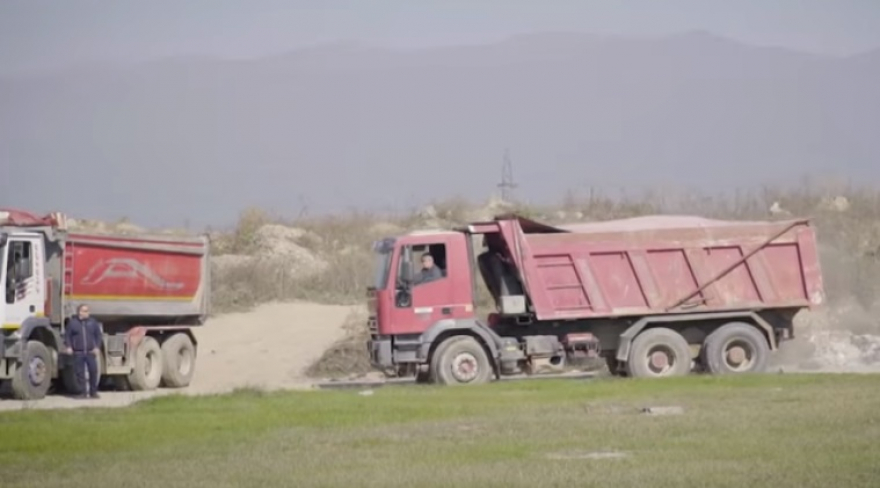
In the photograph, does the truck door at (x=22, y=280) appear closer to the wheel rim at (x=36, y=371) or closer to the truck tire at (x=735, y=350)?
the wheel rim at (x=36, y=371)

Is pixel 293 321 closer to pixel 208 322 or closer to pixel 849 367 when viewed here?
pixel 208 322

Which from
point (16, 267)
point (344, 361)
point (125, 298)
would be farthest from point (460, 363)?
point (16, 267)

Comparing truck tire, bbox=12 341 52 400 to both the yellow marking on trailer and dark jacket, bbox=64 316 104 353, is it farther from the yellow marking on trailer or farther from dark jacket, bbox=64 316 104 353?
the yellow marking on trailer

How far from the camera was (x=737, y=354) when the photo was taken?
29625mm

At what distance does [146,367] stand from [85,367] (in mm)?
3142

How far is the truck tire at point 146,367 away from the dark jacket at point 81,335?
252 cm

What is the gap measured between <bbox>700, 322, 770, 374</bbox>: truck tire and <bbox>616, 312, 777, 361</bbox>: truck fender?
0.61 ft

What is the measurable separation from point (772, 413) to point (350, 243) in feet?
128

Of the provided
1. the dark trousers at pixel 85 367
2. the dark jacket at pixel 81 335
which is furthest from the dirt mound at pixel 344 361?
the dark jacket at pixel 81 335

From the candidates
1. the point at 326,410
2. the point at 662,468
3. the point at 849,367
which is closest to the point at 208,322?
the point at 849,367

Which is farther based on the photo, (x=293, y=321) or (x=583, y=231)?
(x=293, y=321)

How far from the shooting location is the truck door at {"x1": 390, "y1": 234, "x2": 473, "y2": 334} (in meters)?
29.0

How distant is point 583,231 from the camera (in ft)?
98.0

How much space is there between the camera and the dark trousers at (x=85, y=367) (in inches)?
1144
